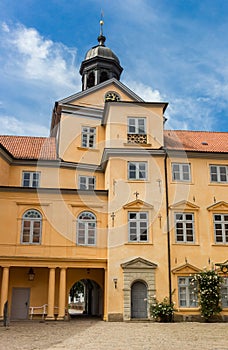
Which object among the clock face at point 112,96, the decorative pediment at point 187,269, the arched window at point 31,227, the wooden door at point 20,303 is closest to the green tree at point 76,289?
the clock face at point 112,96

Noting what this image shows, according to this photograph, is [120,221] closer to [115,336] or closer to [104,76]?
[115,336]

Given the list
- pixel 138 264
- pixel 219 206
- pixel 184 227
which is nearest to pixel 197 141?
pixel 219 206

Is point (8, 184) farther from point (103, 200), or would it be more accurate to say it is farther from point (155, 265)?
point (155, 265)

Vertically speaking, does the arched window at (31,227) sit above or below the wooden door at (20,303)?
above

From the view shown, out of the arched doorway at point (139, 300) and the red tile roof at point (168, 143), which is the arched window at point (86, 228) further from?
the red tile roof at point (168, 143)

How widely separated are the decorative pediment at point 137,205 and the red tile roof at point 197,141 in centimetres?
367

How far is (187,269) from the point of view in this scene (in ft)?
74.0

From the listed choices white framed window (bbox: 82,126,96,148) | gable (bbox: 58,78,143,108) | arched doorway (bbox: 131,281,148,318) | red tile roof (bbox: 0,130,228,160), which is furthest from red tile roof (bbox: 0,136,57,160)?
arched doorway (bbox: 131,281,148,318)

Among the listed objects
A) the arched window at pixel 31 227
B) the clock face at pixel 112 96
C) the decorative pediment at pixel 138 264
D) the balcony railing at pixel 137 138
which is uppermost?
the clock face at pixel 112 96

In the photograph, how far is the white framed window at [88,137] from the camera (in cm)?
2720

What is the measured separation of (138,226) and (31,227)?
18.6ft

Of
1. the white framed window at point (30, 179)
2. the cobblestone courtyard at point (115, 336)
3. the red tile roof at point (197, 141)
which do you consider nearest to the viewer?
the cobblestone courtyard at point (115, 336)

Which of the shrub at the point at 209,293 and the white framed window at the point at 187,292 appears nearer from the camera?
the shrub at the point at 209,293

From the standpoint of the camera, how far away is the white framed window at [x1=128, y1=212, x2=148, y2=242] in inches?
894
